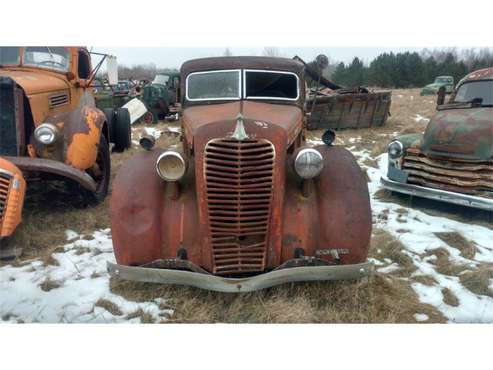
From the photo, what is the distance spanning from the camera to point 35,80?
4.97 m

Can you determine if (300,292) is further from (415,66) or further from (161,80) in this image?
(161,80)

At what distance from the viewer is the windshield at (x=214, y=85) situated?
389 centimetres

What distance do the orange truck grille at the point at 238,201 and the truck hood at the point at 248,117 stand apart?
0.42 feet

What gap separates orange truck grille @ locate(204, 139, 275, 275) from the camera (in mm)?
2645

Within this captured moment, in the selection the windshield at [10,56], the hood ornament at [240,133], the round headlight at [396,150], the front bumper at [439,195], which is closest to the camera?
the hood ornament at [240,133]

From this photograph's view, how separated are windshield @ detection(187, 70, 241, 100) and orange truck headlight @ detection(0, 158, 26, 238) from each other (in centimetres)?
175

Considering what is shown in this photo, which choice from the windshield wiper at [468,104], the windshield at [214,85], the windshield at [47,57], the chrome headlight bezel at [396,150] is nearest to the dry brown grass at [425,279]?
the windshield at [214,85]

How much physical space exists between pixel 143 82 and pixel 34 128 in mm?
8998

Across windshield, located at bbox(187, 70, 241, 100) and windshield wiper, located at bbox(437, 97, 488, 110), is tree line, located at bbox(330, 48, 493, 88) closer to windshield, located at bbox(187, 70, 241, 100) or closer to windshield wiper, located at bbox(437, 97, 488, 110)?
windshield wiper, located at bbox(437, 97, 488, 110)

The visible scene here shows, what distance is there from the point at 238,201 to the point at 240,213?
0.27ft

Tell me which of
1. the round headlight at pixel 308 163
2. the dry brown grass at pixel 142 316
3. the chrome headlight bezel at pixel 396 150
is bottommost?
the dry brown grass at pixel 142 316

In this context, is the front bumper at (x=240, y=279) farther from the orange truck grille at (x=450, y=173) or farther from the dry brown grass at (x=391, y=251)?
the orange truck grille at (x=450, y=173)

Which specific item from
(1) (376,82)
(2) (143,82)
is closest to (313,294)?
(1) (376,82)

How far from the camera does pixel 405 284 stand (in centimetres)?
318
